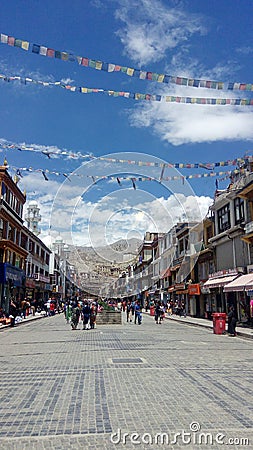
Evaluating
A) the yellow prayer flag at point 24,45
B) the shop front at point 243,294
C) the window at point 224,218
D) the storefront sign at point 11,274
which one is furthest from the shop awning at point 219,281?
the yellow prayer flag at point 24,45

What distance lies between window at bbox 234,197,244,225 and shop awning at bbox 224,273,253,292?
453 centimetres

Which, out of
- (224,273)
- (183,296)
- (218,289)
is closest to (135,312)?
(224,273)

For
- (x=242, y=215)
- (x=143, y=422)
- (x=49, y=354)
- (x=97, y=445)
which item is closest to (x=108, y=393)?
(x=143, y=422)

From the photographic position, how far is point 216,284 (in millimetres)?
33156

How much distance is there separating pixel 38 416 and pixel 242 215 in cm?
2590

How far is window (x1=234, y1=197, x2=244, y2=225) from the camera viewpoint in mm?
30359

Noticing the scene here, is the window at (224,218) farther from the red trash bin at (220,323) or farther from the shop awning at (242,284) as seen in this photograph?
the red trash bin at (220,323)

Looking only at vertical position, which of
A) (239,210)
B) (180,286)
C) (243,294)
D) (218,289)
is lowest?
(243,294)

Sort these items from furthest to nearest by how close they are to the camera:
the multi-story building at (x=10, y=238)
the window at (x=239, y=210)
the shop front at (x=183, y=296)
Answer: the shop front at (x=183, y=296), the multi-story building at (x=10, y=238), the window at (x=239, y=210)

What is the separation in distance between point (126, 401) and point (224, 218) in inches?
1123

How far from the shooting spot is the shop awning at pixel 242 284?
1000 inches

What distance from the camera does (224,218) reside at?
34562 mm

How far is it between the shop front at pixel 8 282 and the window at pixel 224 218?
1938cm

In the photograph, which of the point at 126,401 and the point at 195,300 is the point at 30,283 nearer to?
the point at 195,300
